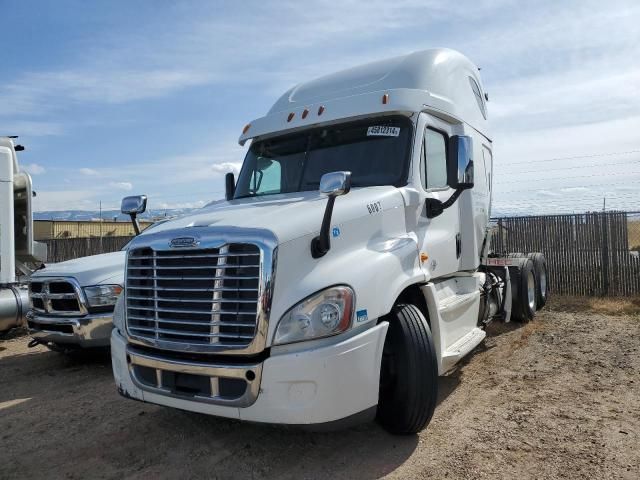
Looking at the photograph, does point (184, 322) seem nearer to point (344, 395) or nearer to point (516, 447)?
point (344, 395)

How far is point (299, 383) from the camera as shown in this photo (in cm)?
325

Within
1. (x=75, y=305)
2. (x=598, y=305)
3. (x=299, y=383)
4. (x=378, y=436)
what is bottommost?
(x=598, y=305)

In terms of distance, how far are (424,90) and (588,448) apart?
3.37 metres

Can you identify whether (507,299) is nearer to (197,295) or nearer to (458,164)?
(458,164)

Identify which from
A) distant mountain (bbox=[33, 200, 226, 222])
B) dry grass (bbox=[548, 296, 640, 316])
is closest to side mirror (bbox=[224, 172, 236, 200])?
distant mountain (bbox=[33, 200, 226, 222])

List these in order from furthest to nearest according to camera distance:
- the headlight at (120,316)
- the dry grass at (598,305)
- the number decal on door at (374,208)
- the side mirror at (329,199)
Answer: the dry grass at (598,305) < the headlight at (120,316) < the number decal on door at (374,208) < the side mirror at (329,199)

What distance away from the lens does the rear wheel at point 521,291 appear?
861 centimetres

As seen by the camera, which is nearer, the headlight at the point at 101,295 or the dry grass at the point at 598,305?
the headlight at the point at 101,295

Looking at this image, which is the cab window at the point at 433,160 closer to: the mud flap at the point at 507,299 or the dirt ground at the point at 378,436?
the dirt ground at the point at 378,436

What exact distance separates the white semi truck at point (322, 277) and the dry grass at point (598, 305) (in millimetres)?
5709

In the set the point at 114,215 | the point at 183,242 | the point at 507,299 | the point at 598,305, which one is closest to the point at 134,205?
the point at 183,242

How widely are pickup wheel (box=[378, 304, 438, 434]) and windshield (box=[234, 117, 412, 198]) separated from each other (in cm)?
133

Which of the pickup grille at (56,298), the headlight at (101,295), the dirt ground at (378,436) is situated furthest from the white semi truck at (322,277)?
the pickup grille at (56,298)

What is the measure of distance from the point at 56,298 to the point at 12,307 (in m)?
2.38
